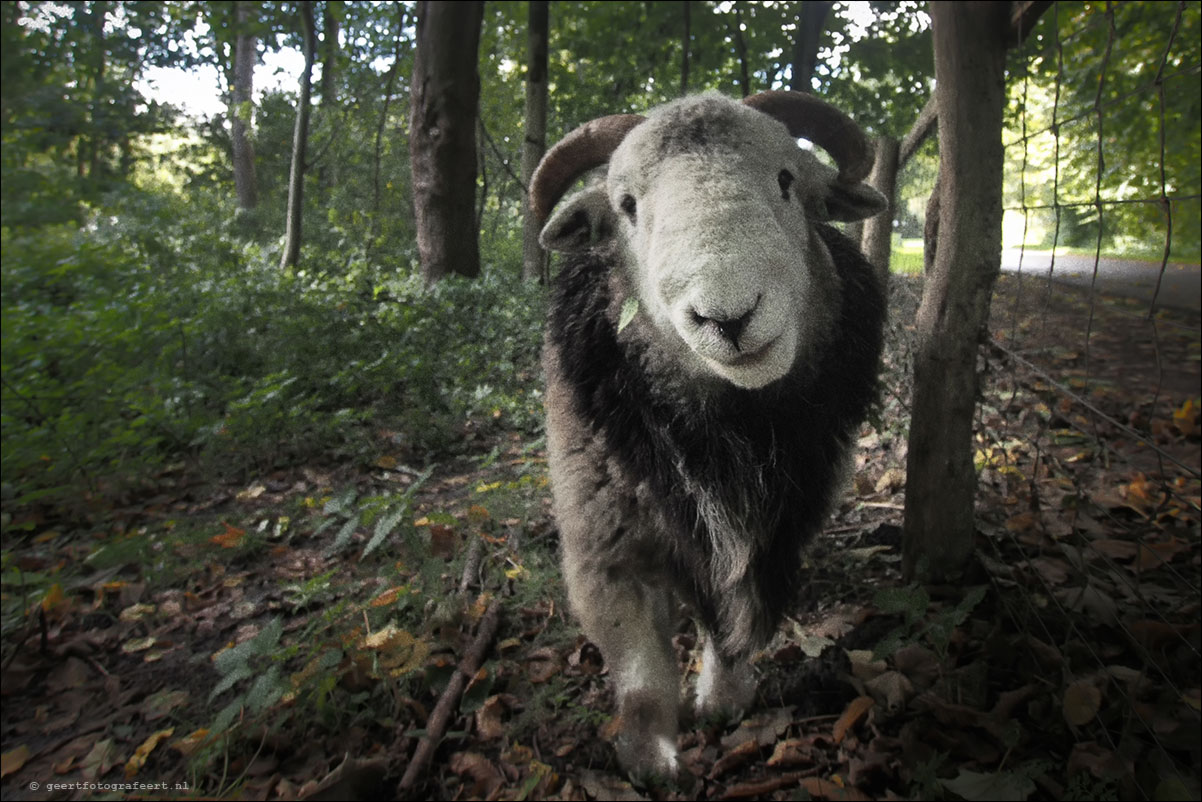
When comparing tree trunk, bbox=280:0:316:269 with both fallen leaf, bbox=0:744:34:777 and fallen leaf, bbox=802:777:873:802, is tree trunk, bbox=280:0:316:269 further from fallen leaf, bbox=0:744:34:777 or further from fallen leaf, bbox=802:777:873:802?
fallen leaf, bbox=802:777:873:802

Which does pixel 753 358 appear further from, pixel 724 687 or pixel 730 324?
pixel 724 687

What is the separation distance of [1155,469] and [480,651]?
12.4 feet

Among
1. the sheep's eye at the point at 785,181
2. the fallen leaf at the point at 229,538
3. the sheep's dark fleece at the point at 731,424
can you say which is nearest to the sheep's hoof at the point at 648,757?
the sheep's dark fleece at the point at 731,424

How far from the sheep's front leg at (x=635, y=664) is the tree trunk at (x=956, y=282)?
116 cm

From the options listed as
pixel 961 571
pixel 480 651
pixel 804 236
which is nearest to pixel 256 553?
pixel 480 651

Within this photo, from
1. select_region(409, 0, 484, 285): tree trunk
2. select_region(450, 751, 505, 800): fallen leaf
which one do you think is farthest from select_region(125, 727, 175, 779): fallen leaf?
select_region(409, 0, 484, 285): tree trunk

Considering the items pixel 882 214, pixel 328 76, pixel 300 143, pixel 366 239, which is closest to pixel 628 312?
pixel 882 214

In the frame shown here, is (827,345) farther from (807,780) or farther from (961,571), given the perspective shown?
(807,780)

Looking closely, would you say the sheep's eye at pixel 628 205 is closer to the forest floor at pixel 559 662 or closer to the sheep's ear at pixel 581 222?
the sheep's ear at pixel 581 222

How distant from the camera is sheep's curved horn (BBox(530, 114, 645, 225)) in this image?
2637 mm

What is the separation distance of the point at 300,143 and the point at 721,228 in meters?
9.85

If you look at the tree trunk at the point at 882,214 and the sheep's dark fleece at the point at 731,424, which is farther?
the tree trunk at the point at 882,214

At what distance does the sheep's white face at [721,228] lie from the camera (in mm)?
1750

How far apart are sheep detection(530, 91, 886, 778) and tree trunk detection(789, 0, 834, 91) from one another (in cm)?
444
